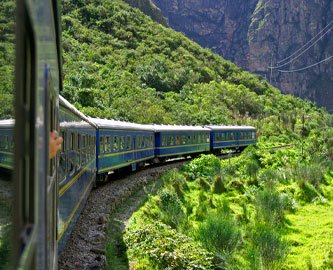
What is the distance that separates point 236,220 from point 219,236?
320 cm

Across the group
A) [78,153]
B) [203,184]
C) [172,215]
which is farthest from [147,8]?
[78,153]

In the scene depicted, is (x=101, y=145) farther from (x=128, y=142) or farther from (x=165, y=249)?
(x=165, y=249)

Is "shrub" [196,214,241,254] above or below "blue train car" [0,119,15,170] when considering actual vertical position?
below

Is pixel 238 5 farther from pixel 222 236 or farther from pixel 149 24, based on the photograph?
pixel 222 236

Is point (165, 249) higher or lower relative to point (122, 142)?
lower

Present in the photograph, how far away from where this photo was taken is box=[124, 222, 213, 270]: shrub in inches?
228

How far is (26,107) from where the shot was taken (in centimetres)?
107

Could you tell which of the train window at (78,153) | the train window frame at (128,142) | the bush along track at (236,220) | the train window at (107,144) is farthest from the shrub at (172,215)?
the train window frame at (128,142)

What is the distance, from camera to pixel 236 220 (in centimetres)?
991

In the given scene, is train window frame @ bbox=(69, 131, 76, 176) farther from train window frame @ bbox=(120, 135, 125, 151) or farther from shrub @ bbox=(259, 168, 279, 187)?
shrub @ bbox=(259, 168, 279, 187)

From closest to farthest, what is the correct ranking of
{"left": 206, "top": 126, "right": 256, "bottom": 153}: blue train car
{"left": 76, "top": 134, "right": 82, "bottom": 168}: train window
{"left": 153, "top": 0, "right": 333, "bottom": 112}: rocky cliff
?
{"left": 76, "top": 134, "right": 82, "bottom": 168}: train window, {"left": 206, "top": 126, "right": 256, "bottom": 153}: blue train car, {"left": 153, "top": 0, "right": 333, "bottom": 112}: rocky cliff

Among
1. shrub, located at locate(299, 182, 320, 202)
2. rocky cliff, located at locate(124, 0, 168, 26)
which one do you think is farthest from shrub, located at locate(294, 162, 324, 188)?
rocky cliff, located at locate(124, 0, 168, 26)

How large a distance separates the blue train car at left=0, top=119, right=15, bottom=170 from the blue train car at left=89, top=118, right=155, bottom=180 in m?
8.68

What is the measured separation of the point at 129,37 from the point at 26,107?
61553 mm
